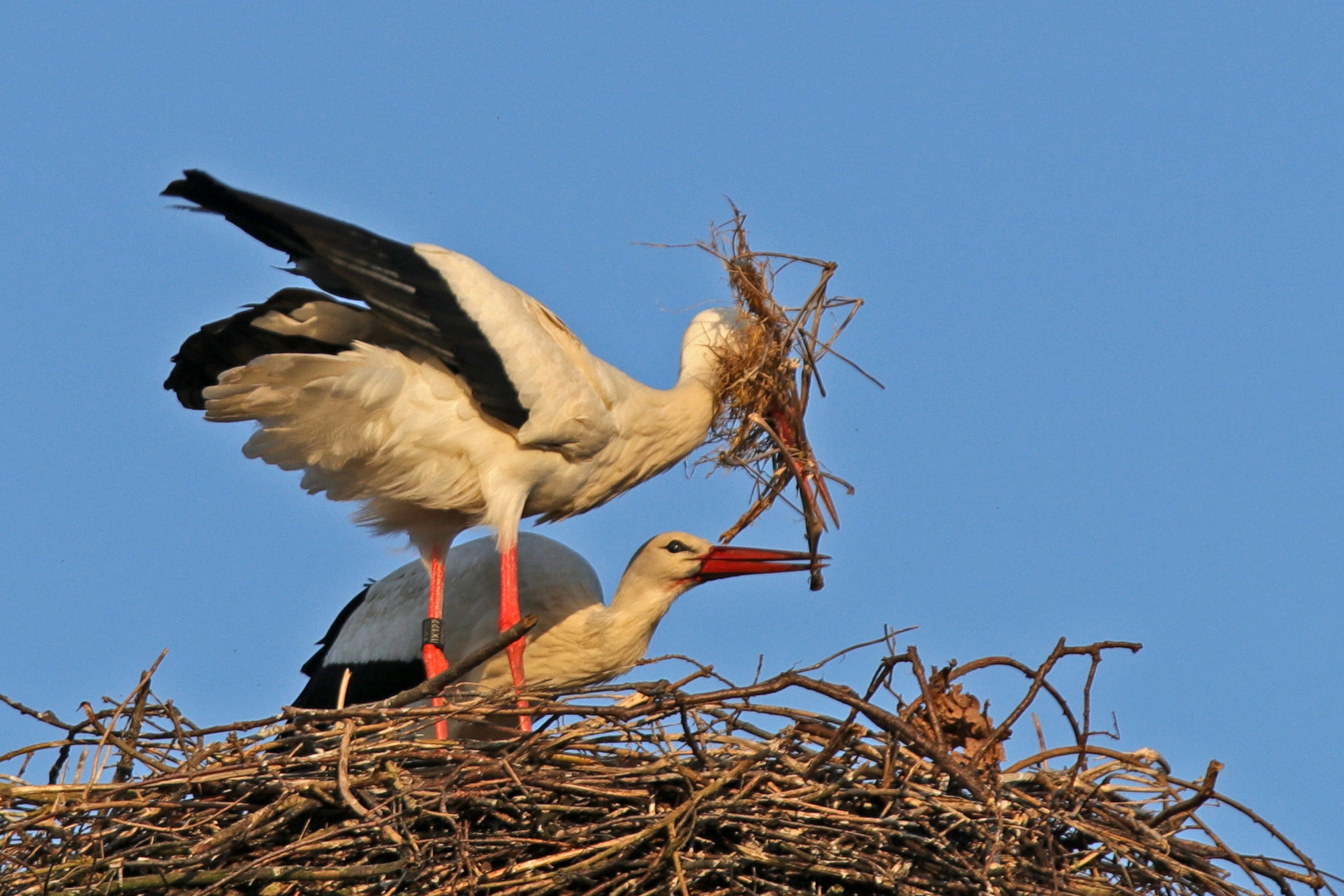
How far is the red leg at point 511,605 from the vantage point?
6.45 metres

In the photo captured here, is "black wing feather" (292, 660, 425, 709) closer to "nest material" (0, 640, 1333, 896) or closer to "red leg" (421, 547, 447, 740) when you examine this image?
"red leg" (421, 547, 447, 740)

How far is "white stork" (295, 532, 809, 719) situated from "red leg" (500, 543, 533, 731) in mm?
88

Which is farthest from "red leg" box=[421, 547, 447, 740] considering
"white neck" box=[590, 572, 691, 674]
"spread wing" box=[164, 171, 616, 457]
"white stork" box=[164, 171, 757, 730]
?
"spread wing" box=[164, 171, 616, 457]

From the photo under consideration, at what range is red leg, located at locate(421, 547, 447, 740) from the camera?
256 inches

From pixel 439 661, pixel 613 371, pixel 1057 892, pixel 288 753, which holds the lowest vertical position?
pixel 1057 892

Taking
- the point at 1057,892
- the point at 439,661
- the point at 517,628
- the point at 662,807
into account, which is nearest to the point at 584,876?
the point at 662,807

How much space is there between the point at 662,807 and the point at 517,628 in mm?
604

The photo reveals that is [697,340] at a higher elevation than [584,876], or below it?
higher

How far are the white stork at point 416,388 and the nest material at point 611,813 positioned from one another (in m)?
1.33

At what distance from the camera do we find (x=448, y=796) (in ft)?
15.8

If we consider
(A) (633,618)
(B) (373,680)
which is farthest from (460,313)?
(B) (373,680)

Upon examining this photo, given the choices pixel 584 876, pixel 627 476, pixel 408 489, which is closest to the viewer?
pixel 584 876

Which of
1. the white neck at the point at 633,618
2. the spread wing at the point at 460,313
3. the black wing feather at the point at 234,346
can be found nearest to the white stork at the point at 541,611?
the white neck at the point at 633,618

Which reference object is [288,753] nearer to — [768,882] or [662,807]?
[662,807]
